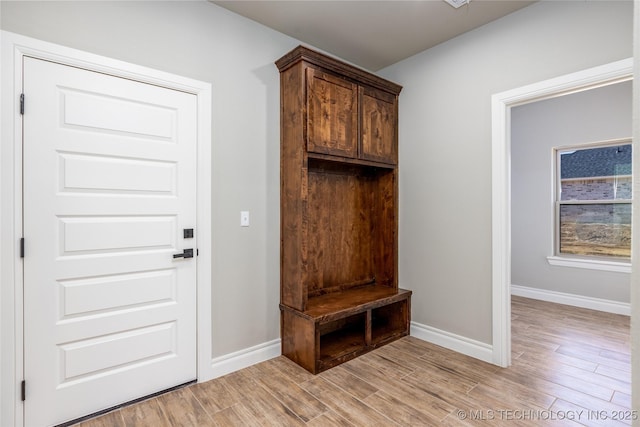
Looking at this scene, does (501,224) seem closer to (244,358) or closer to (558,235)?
(244,358)

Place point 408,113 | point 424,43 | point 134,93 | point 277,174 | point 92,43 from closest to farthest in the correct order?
point 92,43 < point 134,93 < point 277,174 < point 424,43 < point 408,113

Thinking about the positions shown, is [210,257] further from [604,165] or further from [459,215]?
[604,165]

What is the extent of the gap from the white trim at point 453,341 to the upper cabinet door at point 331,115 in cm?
182

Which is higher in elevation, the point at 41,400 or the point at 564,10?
the point at 564,10

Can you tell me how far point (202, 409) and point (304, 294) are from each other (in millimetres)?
1012

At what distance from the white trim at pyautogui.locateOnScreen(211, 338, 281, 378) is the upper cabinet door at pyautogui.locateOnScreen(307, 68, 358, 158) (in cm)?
167

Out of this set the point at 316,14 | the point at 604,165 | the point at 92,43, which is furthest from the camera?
the point at 604,165

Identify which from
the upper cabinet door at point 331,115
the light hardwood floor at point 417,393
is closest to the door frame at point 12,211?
the light hardwood floor at point 417,393

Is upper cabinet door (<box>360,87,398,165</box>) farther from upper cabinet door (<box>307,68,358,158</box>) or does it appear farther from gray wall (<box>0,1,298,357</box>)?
gray wall (<box>0,1,298,357</box>)

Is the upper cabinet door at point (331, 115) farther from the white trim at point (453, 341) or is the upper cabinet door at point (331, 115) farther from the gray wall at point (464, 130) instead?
the white trim at point (453, 341)

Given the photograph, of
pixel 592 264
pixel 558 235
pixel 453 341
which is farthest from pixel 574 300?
pixel 453 341

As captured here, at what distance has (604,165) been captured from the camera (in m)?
4.09

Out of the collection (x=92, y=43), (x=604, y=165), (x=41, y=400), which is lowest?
(x=41, y=400)

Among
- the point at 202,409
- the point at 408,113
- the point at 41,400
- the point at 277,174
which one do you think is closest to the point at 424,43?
the point at 408,113
